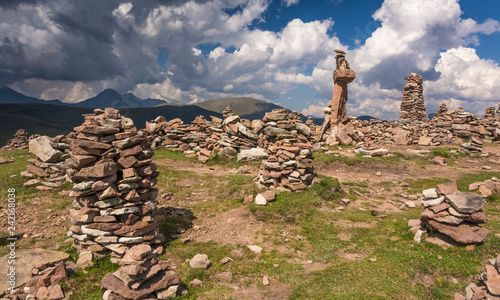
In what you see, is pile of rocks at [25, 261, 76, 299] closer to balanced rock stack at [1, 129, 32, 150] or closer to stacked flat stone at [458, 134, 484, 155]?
balanced rock stack at [1, 129, 32, 150]

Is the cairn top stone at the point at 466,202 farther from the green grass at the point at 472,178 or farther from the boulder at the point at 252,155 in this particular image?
the boulder at the point at 252,155

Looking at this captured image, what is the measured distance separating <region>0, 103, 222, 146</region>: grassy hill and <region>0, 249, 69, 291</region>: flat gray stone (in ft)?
324

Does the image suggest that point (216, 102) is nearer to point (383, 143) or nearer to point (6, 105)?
point (6, 105)

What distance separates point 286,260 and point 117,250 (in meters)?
5.13

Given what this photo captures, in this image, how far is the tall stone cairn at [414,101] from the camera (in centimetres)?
3228

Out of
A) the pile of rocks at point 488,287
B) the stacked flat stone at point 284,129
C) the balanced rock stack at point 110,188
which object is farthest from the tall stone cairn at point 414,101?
the balanced rock stack at point 110,188

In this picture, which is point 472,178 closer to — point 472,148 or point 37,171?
point 472,148

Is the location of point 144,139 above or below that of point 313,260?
above

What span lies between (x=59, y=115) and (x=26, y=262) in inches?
5670

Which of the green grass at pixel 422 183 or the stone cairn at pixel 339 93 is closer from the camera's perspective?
the green grass at pixel 422 183

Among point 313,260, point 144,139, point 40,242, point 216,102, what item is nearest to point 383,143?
point 313,260

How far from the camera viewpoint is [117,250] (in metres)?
6.82

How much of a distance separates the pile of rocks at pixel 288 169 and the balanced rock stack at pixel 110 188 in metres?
6.09

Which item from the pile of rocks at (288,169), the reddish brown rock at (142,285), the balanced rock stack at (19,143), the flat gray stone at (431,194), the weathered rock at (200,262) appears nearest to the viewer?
the reddish brown rock at (142,285)
